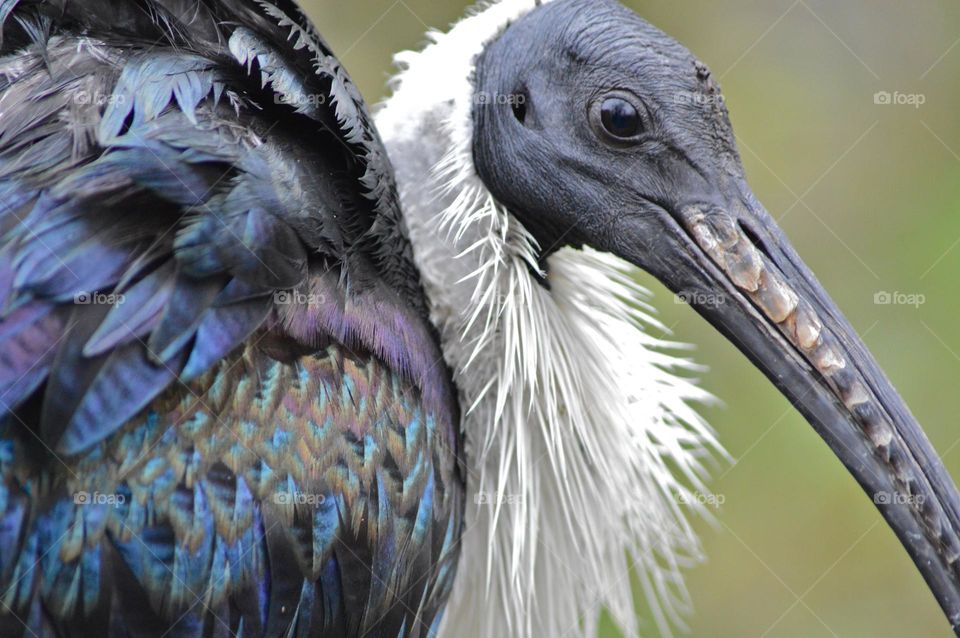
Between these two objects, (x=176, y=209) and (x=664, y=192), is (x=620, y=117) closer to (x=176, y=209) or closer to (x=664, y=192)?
(x=664, y=192)

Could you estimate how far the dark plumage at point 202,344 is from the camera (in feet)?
8.75

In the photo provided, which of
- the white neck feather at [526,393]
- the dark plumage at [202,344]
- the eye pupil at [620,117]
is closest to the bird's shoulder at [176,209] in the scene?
the dark plumage at [202,344]

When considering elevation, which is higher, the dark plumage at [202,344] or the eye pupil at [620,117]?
the eye pupil at [620,117]

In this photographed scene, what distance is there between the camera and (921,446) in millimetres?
3223

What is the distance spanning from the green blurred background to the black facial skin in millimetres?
2897

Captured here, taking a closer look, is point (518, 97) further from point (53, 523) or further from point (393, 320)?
point (53, 523)

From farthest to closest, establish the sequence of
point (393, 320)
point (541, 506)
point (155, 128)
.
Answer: point (541, 506)
point (393, 320)
point (155, 128)

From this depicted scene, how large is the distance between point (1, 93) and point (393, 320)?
1.03m

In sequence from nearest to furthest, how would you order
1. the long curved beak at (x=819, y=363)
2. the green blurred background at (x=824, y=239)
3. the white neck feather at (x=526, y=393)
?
the long curved beak at (x=819, y=363), the white neck feather at (x=526, y=393), the green blurred background at (x=824, y=239)

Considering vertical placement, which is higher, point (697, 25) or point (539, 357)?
point (697, 25)

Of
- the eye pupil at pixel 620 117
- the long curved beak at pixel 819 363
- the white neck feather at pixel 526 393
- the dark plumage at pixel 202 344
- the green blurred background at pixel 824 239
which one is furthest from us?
the green blurred background at pixel 824 239

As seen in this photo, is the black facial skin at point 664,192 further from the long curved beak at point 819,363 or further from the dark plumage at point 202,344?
the dark plumage at point 202,344

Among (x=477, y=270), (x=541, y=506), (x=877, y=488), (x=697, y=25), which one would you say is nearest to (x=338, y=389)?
(x=477, y=270)

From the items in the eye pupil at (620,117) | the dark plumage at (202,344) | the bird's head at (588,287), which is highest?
the eye pupil at (620,117)
